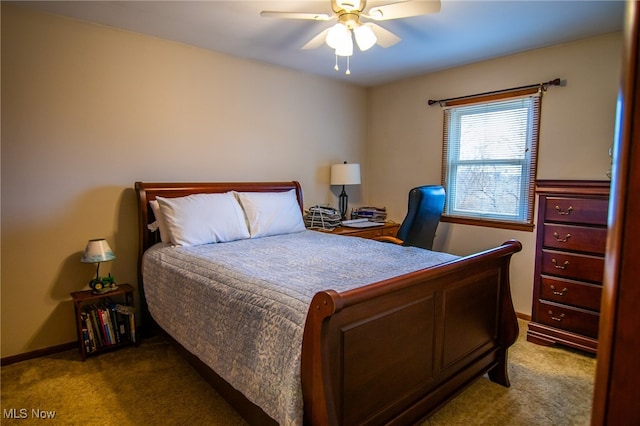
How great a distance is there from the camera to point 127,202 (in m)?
2.83

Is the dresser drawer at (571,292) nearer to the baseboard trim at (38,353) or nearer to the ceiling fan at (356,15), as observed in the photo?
the ceiling fan at (356,15)

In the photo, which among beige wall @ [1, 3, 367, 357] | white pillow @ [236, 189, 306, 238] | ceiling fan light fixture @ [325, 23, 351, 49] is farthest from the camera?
white pillow @ [236, 189, 306, 238]

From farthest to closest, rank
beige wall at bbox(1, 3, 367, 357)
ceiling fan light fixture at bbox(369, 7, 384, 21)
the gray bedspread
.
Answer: beige wall at bbox(1, 3, 367, 357)
ceiling fan light fixture at bbox(369, 7, 384, 21)
the gray bedspread

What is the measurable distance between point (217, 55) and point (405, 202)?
2.53 meters

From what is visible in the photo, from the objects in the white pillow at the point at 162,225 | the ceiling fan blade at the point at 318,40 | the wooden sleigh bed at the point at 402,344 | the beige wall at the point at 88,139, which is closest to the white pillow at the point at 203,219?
the white pillow at the point at 162,225

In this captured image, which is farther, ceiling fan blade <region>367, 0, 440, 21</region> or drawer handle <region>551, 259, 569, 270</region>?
drawer handle <region>551, 259, 569, 270</region>

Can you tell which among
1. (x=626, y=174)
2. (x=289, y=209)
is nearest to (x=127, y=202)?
(x=289, y=209)

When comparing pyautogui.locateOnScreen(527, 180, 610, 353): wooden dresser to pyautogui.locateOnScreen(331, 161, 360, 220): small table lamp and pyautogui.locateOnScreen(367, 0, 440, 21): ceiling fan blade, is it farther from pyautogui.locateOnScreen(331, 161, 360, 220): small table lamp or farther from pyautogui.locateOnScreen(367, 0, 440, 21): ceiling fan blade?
pyautogui.locateOnScreen(331, 161, 360, 220): small table lamp

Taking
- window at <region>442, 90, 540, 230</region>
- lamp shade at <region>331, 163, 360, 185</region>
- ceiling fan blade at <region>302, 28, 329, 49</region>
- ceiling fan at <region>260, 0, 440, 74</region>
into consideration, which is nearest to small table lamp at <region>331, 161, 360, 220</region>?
lamp shade at <region>331, 163, 360, 185</region>

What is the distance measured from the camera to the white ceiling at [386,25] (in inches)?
90.7

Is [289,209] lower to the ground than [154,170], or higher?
lower

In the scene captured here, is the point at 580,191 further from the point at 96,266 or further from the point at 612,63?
the point at 96,266

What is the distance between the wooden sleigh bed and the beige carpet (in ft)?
0.52

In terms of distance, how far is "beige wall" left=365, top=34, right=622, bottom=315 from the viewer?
278cm
